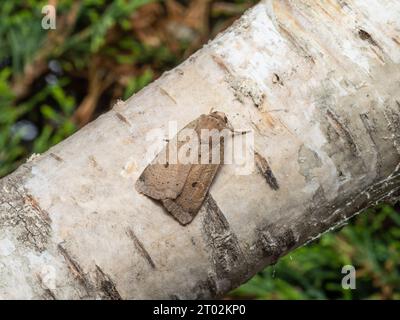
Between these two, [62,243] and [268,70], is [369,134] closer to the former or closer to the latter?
[268,70]

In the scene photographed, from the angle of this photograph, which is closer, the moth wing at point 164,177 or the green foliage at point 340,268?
the moth wing at point 164,177

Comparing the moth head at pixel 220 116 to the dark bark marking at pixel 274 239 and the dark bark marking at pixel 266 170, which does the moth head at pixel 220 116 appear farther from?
the dark bark marking at pixel 274 239

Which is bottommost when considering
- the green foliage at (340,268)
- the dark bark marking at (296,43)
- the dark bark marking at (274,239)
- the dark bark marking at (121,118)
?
the green foliage at (340,268)

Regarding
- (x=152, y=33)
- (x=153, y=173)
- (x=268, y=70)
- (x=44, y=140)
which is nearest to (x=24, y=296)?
(x=153, y=173)

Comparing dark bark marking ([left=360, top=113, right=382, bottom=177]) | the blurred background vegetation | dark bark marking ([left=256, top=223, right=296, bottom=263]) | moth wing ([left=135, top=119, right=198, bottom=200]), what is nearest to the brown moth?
moth wing ([left=135, top=119, right=198, bottom=200])

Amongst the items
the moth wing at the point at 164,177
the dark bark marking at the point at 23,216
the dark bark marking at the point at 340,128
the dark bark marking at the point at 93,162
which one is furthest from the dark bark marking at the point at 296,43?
the dark bark marking at the point at 23,216

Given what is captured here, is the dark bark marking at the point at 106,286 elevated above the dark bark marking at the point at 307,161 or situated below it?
below
